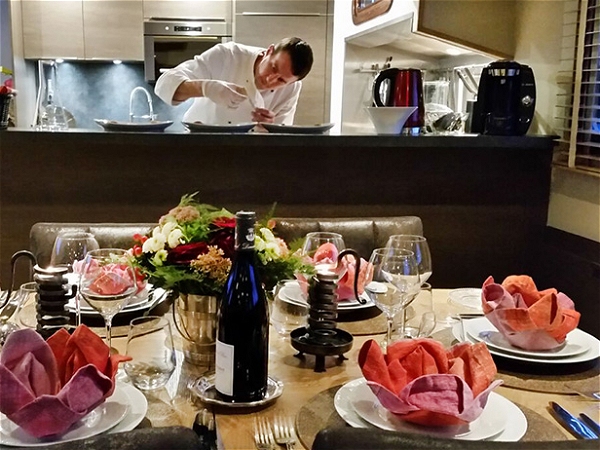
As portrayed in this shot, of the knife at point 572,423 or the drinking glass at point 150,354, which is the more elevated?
the drinking glass at point 150,354

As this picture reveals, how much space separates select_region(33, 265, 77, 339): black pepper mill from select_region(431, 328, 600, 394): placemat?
2.48 ft

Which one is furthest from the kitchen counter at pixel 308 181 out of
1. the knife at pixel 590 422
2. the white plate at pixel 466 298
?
the knife at pixel 590 422

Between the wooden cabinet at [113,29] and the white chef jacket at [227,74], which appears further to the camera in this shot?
the wooden cabinet at [113,29]

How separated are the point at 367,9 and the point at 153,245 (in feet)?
8.57

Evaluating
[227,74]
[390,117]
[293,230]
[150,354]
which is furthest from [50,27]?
[150,354]

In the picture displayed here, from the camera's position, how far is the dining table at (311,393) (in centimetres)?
90

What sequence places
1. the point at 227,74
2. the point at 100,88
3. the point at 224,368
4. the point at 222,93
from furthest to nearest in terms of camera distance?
the point at 100,88
the point at 227,74
the point at 222,93
the point at 224,368

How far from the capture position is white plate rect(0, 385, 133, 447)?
0.80 meters

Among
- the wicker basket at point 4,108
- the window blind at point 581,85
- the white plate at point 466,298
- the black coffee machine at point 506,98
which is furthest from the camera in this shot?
the black coffee machine at point 506,98

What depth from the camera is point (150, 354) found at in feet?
3.40

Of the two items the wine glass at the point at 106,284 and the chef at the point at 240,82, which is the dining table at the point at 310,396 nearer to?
the wine glass at the point at 106,284

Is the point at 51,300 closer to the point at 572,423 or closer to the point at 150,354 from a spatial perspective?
the point at 150,354

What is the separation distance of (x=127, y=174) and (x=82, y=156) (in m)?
0.16

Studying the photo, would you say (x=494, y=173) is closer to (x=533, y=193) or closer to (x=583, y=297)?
(x=533, y=193)
